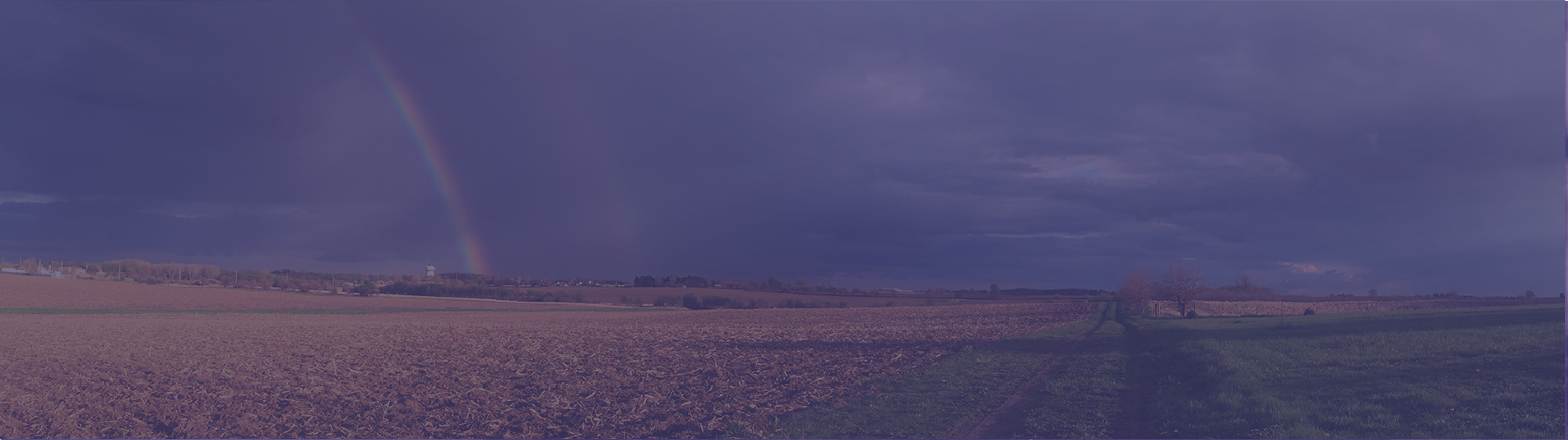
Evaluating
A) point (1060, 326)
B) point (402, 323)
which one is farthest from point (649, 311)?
point (1060, 326)

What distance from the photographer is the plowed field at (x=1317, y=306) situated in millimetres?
100625

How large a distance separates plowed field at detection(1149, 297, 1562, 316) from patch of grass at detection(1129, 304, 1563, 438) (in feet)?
212

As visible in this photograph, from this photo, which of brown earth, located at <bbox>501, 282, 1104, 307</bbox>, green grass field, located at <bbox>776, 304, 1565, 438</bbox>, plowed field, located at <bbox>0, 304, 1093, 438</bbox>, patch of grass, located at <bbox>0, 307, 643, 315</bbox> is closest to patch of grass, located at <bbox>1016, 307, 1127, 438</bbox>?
green grass field, located at <bbox>776, 304, 1565, 438</bbox>

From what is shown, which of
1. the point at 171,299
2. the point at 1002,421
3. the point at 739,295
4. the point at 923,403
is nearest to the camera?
the point at 1002,421

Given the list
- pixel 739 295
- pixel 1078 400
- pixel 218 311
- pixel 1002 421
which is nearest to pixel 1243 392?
pixel 1078 400

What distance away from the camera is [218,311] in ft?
248

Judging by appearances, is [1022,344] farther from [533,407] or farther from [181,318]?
[181,318]

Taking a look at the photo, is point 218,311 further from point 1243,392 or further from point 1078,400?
point 1243,392

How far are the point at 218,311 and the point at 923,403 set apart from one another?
8502 centimetres

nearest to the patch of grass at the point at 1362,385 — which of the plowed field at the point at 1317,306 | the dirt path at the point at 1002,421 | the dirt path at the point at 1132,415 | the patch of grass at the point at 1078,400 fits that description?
the dirt path at the point at 1132,415

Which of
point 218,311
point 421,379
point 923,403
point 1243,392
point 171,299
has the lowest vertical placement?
point 218,311

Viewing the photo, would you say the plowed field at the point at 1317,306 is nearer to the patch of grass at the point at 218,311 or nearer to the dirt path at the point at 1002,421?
the dirt path at the point at 1002,421

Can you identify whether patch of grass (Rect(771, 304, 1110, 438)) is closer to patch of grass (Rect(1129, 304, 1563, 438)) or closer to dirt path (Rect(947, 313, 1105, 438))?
dirt path (Rect(947, 313, 1105, 438))

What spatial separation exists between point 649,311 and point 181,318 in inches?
2407
